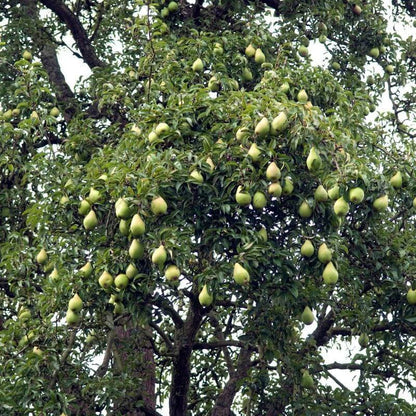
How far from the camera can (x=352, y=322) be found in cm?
704

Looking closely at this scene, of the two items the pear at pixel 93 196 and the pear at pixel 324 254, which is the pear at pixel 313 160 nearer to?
the pear at pixel 324 254

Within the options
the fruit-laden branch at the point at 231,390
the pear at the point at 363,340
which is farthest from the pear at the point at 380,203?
the fruit-laden branch at the point at 231,390

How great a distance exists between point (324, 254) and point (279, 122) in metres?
0.96

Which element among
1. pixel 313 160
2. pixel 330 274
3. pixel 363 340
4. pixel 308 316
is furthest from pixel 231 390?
pixel 313 160

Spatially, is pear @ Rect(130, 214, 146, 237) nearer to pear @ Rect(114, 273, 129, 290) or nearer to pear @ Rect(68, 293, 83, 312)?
pear @ Rect(114, 273, 129, 290)

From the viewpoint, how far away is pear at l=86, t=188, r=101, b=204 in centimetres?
607

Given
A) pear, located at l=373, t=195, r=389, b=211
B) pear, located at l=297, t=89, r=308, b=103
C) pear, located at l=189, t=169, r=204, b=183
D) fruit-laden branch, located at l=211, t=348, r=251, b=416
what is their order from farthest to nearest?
fruit-laden branch, located at l=211, t=348, r=251, b=416 → pear, located at l=297, t=89, r=308, b=103 → pear, located at l=373, t=195, r=389, b=211 → pear, located at l=189, t=169, r=204, b=183

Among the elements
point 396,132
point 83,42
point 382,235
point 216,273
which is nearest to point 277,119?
point 216,273

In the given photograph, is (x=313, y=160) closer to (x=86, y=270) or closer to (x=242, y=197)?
(x=242, y=197)

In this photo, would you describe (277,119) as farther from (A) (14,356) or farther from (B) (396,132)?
(B) (396,132)

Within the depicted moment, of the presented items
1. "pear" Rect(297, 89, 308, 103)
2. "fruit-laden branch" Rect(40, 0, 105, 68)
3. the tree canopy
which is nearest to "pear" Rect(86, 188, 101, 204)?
the tree canopy

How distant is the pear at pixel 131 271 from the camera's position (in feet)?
19.0

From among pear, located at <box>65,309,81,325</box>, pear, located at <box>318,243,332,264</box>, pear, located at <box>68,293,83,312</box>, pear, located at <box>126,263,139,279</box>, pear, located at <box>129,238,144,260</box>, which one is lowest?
pear, located at <box>65,309,81,325</box>

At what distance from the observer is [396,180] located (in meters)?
6.63
